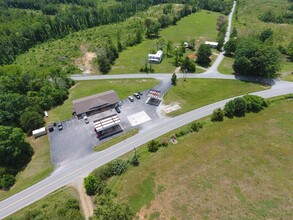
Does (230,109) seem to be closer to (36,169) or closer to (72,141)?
(72,141)

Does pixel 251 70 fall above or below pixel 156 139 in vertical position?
above

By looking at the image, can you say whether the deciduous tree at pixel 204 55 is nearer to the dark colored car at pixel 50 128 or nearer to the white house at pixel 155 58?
the white house at pixel 155 58

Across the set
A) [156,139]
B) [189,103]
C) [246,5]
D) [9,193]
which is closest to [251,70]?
[189,103]

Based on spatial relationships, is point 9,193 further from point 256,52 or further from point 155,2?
point 155,2

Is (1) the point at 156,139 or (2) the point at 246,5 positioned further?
(2) the point at 246,5

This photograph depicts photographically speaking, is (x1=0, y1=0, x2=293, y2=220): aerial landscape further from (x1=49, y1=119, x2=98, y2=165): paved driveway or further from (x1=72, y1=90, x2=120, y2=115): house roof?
(x1=72, y1=90, x2=120, y2=115): house roof

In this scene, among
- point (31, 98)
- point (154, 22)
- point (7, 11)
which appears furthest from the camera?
point (7, 11)

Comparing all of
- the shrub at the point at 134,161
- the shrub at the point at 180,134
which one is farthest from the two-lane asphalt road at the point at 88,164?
the shrub at the point at 134,161
